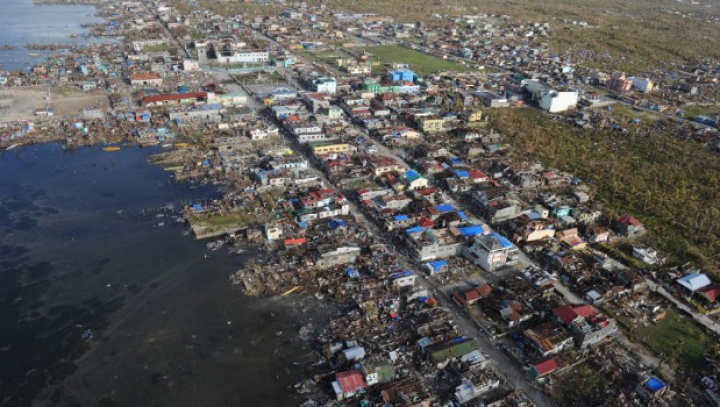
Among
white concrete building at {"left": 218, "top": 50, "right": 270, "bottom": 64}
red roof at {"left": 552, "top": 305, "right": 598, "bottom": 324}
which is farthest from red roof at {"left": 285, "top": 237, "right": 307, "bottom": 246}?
white concrete building at {"left": 218, "top": 50, "right": 270, "bottom": 64}

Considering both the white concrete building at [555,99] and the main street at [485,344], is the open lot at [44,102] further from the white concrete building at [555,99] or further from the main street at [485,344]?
the white concrete building at [555,99]

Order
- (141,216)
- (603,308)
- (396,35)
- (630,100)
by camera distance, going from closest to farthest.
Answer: (603,308), (141,216), (630,100), (396,35)

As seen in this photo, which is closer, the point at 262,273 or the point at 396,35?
the point at 262,273

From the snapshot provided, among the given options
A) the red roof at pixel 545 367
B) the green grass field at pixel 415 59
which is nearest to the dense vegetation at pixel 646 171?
the red roof at pixel 545 367

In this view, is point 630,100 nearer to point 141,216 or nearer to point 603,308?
point 603,308

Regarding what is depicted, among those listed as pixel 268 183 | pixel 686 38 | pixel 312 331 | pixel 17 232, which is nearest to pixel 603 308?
pixel 312 331

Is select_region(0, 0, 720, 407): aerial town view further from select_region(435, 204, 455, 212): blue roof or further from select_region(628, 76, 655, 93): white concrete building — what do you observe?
select_region(435, 204, 455, 212): blue roof

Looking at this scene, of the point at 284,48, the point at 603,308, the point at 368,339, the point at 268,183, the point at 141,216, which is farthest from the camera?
the point at 284,48
